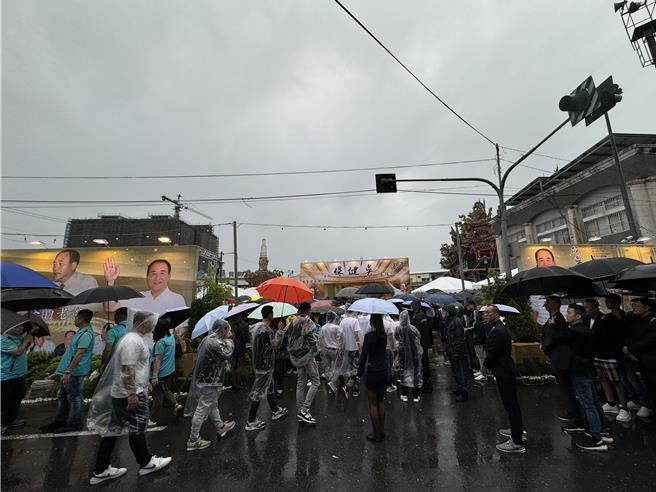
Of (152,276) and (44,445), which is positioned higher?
(152,276)

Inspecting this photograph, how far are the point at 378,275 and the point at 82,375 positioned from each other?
76.7 feet


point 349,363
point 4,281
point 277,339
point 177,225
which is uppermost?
point 177,225

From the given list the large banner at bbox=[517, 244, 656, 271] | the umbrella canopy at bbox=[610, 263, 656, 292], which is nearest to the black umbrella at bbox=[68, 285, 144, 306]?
the umbrella canopy at bbox=[610, 263, 656, 292]

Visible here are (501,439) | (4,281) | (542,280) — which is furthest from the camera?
(542,280)

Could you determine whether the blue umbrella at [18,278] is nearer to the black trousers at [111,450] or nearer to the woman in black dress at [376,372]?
the black trousers at [111,450]

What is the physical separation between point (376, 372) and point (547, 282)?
153 inches

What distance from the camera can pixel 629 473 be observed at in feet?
11.9

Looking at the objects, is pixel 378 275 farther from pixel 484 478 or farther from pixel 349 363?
pixel 484 478

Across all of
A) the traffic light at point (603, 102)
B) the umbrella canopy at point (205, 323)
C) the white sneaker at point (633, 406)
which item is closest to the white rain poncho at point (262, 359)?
the umbrella canopy at point (205, 323)

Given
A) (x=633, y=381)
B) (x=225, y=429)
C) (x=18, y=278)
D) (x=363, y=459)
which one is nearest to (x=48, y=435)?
(x=18, y=278)

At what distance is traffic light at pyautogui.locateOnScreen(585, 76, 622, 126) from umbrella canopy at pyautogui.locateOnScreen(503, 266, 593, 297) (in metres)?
3.90

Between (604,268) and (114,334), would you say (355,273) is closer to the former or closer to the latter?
(604,268)

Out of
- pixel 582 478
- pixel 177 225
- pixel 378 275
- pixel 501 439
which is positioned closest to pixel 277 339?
pixel 501 439

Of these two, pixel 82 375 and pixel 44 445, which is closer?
pixel 44 445
